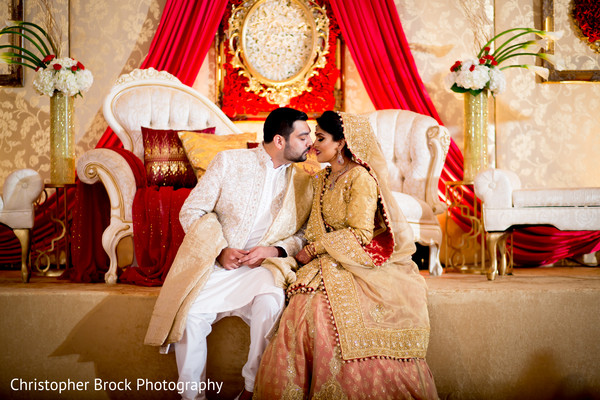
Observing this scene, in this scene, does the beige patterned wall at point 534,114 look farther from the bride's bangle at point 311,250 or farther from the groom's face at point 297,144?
the bride's bangle at point 311,250

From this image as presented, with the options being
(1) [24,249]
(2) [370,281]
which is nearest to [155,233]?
(1) [24,249]

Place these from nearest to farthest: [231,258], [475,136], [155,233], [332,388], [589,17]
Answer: [332,388] < [231,258] < [155,233] < [475,136] < [589,17]

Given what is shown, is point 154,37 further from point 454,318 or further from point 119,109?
point 454,318

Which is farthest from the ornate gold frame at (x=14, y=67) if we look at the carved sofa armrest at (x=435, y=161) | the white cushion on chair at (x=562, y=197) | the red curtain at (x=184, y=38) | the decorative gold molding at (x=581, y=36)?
the decorative gold molding at (x=581, y=36)

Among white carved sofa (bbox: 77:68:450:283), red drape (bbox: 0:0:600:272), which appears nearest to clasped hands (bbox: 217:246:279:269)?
white carved sofa (bbox: 77:68:450:283)

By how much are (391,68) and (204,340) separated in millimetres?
3154

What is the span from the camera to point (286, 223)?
263 centimetres

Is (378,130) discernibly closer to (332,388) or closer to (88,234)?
(88,234)

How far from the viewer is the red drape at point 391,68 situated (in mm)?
4648

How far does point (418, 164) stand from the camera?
13.4 feet

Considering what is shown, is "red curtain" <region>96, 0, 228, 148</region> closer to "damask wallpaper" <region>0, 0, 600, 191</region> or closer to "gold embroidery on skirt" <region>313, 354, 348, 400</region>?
"damask wallpaper" <region>0, 0, 600, 191</region>

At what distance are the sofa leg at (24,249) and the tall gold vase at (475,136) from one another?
309 cm

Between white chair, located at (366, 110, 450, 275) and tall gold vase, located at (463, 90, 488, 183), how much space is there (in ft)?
0.88

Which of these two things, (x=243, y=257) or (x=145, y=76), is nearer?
(x=243, y=257)
